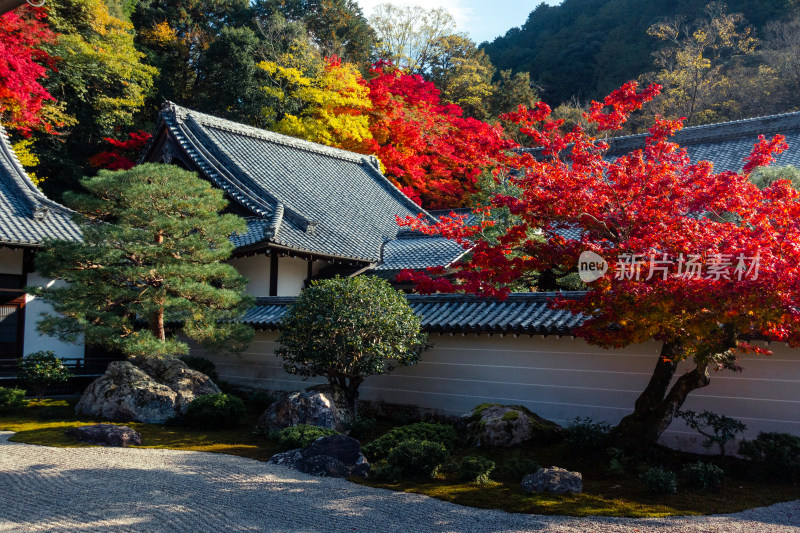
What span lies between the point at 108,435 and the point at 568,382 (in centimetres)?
783

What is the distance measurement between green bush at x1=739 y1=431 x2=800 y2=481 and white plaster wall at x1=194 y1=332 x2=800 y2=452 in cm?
92

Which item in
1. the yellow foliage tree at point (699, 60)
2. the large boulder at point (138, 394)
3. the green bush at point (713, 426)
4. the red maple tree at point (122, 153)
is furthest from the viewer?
the yellow foliage tree at point (699, 60)

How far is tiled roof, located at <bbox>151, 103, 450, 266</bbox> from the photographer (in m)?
18.6

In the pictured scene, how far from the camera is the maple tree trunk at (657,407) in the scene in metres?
9.77

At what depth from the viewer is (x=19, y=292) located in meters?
15.7

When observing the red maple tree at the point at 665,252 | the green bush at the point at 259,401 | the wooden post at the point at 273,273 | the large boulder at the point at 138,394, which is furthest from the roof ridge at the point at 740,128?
the large boulder at the point at 138,394

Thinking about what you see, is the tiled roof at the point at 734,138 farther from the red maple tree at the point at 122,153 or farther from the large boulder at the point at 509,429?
the red maple tree at the point at 122,153

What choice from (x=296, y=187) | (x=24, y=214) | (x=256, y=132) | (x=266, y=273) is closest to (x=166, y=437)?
(x=266, y=273)

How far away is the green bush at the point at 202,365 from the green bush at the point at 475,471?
8.80 meters

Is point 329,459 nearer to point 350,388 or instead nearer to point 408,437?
point 408,437

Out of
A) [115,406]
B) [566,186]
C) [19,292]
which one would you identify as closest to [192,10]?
[19,292]

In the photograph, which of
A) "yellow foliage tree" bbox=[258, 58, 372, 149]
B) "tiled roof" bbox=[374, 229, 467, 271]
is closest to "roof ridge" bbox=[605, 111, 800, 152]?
"tiled roof" bbox=[374, 229, 467, 271]

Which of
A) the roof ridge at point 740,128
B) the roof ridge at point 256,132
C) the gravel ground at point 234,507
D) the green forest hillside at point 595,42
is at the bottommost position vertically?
the gravel ground at point 234,507

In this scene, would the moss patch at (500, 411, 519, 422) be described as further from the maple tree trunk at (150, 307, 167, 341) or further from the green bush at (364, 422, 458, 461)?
the maple tree trunk at (150, 307, 167, 341)
